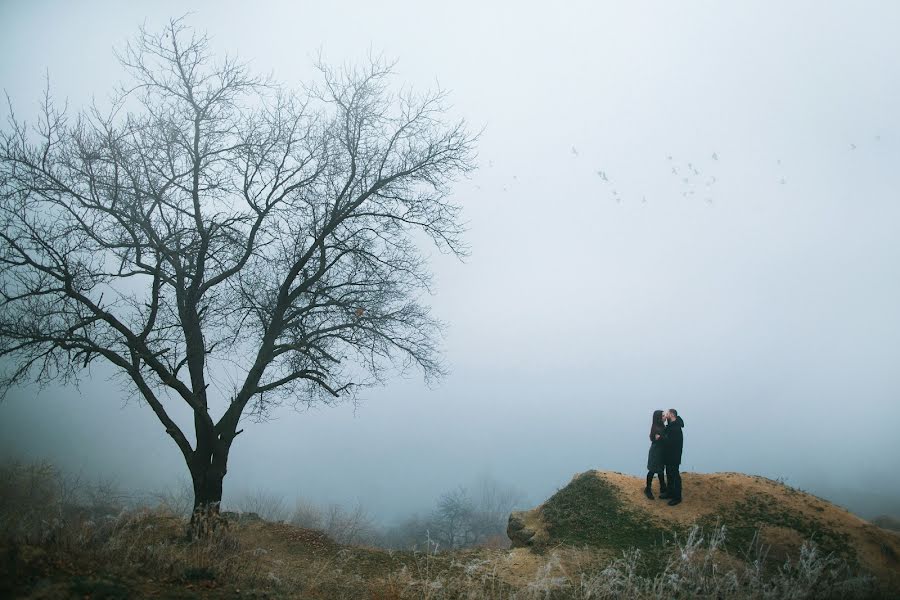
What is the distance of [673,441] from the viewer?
11.7 metres

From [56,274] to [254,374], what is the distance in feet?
14.4

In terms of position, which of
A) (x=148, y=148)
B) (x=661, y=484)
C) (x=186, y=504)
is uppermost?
(x=148, y=148)

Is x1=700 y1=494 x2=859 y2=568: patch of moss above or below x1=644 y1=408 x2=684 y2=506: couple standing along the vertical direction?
below

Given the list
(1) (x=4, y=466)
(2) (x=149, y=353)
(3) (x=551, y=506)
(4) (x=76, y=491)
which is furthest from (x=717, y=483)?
(1) (x=4, y=466)

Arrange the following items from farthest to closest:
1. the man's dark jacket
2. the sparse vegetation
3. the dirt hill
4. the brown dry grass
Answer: the man's dark jacket
the dirt hill
the brown dry grass
the sparse vegetation

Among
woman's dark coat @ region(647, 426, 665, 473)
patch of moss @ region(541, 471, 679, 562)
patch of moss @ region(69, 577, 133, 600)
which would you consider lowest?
patch of moss @ region(541, 471, 679, 562)

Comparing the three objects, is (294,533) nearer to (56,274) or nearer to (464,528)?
(56,274)

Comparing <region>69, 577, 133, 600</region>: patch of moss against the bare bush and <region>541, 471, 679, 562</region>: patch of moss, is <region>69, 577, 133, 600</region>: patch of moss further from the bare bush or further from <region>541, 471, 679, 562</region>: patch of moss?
the bare bush

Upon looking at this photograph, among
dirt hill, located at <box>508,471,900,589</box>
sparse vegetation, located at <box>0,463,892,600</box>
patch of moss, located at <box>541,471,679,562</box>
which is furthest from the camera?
patch of moss, located at <box>541,471,679,562</box>

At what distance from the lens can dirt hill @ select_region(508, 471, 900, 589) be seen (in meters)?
10.3

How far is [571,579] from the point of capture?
910 cm

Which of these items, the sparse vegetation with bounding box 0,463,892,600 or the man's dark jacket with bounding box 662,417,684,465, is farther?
the man's dark jacket with bounding box 662,417,684,465

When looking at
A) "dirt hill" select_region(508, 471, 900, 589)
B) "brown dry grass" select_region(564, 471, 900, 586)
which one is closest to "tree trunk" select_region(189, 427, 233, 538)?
"dirt hill" select_region(508, 471, 900, 589)

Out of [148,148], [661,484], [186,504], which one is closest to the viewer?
[148,148]
